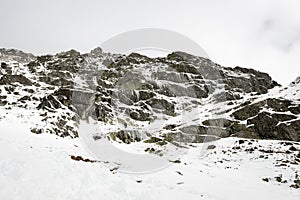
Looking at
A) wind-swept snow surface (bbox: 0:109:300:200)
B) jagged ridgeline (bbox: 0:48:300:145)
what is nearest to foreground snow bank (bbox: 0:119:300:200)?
wind-swept snow surface (bbox: 0:109:300:200)

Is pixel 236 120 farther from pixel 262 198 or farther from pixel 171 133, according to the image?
pixel 262 198

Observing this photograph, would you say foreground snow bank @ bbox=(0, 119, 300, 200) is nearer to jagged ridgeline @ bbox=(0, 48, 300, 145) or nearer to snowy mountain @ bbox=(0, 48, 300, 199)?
snowy mountain @ bbox=(0, 48, 300, 199)

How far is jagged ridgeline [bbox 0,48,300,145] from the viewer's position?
143 ft

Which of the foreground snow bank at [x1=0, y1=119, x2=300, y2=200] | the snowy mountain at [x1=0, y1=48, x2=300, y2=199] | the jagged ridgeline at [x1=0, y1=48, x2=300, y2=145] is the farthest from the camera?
the jagged ridgeline at [x1=0, y1=48, x2=300, y2=145]

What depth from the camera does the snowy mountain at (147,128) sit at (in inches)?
479

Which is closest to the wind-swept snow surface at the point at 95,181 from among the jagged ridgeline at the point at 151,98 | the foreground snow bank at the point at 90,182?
the foreground snow bank at the point at 90,182

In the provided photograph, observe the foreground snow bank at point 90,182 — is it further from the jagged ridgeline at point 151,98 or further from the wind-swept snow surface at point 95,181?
the jagged ridgeline at point 151,98

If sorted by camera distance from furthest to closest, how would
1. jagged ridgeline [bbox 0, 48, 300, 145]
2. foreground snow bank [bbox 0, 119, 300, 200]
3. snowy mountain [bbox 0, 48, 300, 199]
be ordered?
jagged ridgeline [bbox 0, 48, 300, 145] → snowy mountain [bbox 0, 48, 300, 199] → foreground snow bank [bbox 0, 119, 300, 200]

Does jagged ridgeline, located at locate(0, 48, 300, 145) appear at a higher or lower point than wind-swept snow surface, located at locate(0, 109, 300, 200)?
higher

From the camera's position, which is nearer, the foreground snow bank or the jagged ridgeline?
the foreground snow bank

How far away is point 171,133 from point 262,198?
3247 centimetres

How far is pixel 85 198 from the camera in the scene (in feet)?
30.1

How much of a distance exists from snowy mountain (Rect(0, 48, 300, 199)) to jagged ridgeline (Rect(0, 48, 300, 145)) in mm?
279

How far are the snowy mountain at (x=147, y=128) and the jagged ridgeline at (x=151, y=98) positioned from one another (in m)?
0.28
